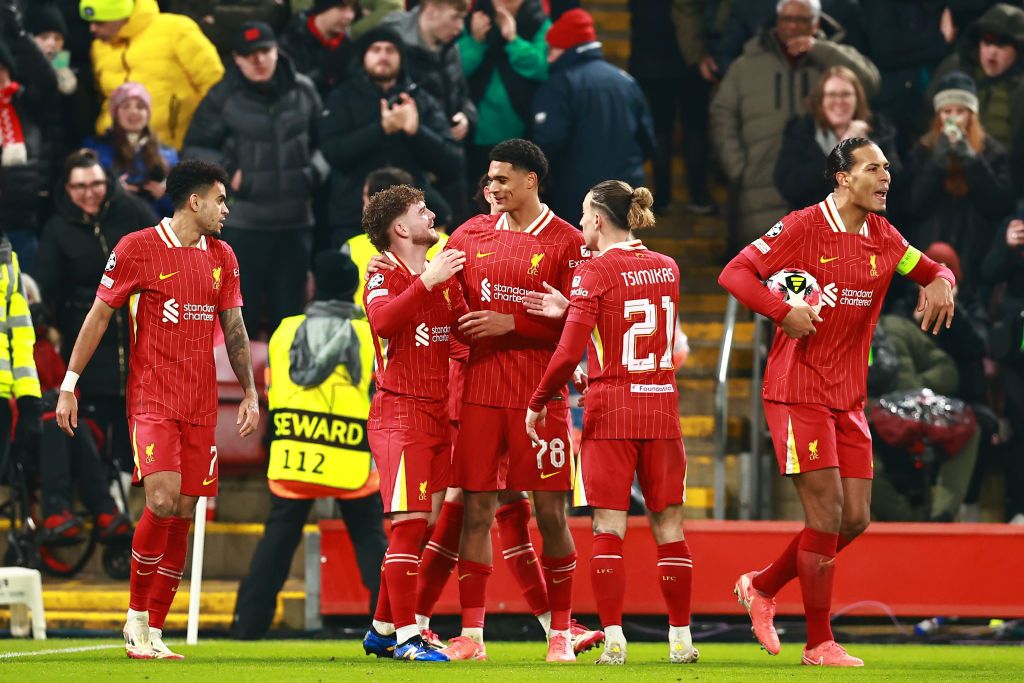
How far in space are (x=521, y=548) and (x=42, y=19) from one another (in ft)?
23.3

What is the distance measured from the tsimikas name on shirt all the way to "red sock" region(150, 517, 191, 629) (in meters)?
2.58

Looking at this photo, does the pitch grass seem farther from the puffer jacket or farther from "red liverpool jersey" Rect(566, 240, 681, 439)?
the puffer jacket

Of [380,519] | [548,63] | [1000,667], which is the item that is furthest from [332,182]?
[1000,667]

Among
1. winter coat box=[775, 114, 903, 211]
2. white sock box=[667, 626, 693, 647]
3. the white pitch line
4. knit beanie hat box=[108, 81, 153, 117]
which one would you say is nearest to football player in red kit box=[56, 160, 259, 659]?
the white pitch line

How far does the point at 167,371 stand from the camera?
9.92 metres

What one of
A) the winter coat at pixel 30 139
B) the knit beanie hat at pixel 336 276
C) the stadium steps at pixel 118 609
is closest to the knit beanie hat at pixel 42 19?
the winter coat at pixel 30 139

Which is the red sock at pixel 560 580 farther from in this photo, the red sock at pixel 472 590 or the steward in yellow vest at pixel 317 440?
the steward in yellow vest at pixel 317 440

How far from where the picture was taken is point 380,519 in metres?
12.5

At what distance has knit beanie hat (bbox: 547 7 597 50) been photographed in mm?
14672

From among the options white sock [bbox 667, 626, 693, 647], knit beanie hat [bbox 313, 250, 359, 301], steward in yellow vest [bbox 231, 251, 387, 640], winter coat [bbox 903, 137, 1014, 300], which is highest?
winter coat [bbox 903, 137, 1014, 300]

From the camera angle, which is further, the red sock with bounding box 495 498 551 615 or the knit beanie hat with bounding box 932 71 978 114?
the knit beanie hat with bounding box 932 71 978 114

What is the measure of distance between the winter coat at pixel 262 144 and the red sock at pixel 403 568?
16.8 feet

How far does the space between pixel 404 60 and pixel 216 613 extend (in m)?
4.24

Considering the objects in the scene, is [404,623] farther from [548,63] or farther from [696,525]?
[548,63]
